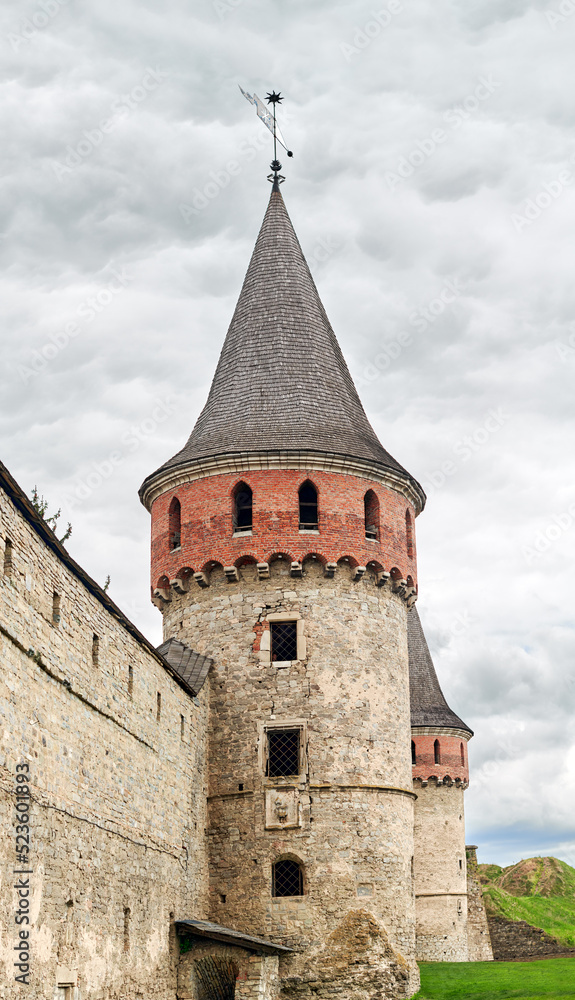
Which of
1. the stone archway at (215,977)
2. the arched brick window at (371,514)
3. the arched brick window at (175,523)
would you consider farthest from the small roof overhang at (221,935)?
the arched brick window at (371,514)

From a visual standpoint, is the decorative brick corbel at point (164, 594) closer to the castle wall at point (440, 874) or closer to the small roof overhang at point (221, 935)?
the small roof overhang at point (221, 935)

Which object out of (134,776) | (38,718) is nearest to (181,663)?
(134,776)

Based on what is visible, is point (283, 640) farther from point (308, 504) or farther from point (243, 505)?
point (243, 505)

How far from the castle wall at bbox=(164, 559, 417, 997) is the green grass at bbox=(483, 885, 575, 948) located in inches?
1002

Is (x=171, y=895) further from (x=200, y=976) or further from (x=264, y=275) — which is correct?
(x=264, y=275)

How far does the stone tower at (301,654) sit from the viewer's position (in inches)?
A: 795

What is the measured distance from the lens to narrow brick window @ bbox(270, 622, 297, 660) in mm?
21609

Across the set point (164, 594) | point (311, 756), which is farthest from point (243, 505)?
point (311, 756)

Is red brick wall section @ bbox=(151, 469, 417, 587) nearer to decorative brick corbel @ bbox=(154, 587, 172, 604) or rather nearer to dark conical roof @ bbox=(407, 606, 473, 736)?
decorative brick corbel @ bbox=(154, 587, 172, 604)

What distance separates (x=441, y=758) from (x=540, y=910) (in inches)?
610

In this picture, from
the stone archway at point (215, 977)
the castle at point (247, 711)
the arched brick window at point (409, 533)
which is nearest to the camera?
the castle at point (247, 711)

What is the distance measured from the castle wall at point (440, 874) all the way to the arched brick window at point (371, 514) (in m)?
16.7

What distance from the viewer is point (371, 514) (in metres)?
23.3

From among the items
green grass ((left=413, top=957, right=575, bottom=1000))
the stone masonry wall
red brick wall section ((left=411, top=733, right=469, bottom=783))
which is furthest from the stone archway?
the stone masonry wall
